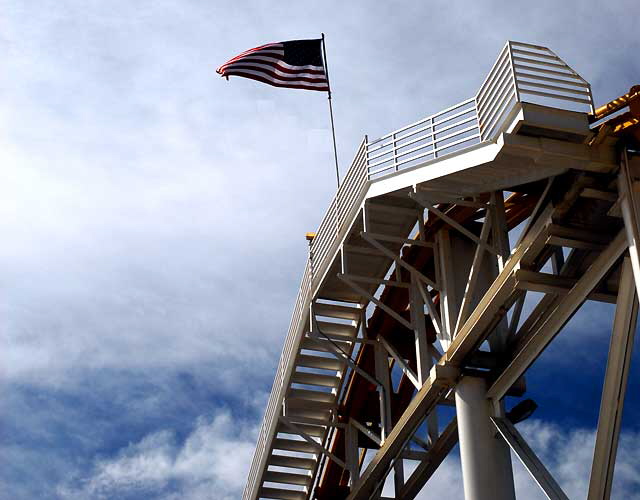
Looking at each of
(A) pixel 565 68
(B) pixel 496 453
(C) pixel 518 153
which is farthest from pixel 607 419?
(A) pixel 565 68

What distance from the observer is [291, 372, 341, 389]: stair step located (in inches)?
1321

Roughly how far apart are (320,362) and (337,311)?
2271 millimetres

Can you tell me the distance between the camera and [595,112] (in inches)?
885

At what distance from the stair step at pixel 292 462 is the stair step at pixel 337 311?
21.1 feet

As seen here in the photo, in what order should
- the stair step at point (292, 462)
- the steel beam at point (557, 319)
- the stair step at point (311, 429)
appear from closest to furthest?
the steel beam at point (557, 319), the stair step at point (311, 429), the stair step at point (292, 462)

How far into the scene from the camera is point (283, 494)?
122 feet

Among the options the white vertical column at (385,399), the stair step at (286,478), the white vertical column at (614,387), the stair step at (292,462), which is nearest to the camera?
the white vertical column at (614,387)

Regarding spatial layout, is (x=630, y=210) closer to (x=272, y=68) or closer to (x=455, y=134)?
(x=455, y=134)

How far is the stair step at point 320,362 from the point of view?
3322 cm

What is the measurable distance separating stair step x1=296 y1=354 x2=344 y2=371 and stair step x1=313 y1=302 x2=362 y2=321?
1.88 m

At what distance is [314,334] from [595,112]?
11.9 metres

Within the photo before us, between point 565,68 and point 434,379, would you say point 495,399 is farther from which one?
point 565,68

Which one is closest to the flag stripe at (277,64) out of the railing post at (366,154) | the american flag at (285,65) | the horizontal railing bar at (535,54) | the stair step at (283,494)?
the american flag at (285,65)

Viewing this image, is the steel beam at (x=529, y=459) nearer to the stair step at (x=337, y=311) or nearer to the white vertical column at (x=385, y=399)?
the white vertical column at (x=385, y=399)
